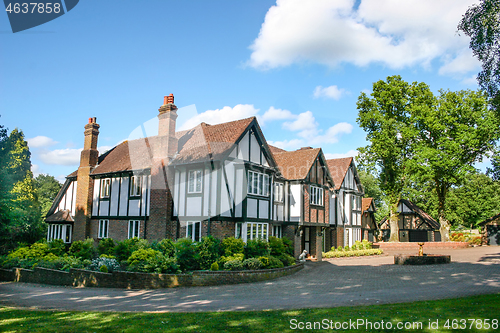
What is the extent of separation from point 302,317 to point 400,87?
35675mm

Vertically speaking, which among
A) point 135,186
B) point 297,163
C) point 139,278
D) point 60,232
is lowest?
point 139,278

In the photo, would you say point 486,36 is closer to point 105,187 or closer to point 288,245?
point 288,245

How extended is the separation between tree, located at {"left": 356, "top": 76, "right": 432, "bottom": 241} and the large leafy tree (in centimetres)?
134

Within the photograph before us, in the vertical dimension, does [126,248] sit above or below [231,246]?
below

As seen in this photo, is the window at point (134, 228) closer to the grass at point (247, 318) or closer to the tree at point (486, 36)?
the grass at point (247, 318)

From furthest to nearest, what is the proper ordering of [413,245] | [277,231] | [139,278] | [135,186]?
1. [413,245]
2. [277,231]
3. [135,186]
4. [139,278]

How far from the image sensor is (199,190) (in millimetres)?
21062

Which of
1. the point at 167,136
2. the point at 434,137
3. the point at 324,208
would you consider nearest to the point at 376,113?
the point at 434,137

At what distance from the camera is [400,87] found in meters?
39.0

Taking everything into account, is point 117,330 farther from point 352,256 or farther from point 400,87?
point 400,87

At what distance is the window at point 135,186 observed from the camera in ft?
81.6

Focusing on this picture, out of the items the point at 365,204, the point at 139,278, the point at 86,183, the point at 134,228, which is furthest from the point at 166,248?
the point at 365,204

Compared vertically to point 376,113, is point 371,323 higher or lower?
lower

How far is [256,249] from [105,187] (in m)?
13.6
